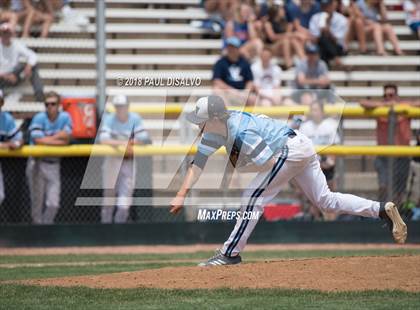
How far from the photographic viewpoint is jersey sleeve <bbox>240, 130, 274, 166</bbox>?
9828mm

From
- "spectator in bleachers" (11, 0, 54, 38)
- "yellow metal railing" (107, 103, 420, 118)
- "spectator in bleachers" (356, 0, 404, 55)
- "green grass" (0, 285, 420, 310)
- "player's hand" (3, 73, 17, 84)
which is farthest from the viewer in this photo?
"spectator in bleachers" (356, 0, 404, 55)

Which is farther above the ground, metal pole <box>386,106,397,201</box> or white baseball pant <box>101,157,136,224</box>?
metal pole <box>386,106,397,201</box>

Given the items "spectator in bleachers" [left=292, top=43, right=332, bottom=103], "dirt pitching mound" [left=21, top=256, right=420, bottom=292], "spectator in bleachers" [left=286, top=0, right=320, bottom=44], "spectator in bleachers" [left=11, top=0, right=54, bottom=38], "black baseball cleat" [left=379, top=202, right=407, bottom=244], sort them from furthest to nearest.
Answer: "spectator in bleachers" [left=286, top=0, right=320, bottom=44] → "spectator in bleachers" [left=292, top=43, right=332, bottom=103] → "spectator in bleachers" [left=11, top=0, right=54, bottom=38] → "black baseball cleat" [left=379, top=202, right=407, bottom=244] → "dirt pitching mound" [left=21, top=256, right=420, bottom=292]

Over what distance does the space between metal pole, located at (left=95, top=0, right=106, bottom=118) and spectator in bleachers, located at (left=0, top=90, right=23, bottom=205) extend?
136cm

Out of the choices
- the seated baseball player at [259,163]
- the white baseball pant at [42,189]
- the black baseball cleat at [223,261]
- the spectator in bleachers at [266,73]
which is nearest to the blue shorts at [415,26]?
the spectator in bleachers at [266,73]

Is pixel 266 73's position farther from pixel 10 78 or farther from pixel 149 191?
pixel 10 78

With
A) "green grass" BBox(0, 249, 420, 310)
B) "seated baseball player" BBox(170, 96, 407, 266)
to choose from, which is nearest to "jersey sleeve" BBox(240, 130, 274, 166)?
"seated baseball player" BBox(170, 96, 407, 266)

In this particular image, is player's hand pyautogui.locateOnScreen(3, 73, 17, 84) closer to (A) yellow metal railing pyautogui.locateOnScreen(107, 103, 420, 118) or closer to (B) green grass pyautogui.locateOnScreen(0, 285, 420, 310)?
(A) yellow metal railing pyautogui.locateOnScreen(107, 103, 420, 118)

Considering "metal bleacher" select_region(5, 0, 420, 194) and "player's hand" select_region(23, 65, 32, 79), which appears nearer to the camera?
"player's hand" select_region(23, 65, 32, 79)

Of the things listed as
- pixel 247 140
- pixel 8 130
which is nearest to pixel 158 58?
pixel 8 130

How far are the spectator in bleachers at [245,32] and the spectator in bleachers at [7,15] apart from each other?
13.3ft

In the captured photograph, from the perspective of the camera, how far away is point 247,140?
9.82m

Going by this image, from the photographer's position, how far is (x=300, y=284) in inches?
348

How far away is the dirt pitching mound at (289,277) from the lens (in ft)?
29.0
